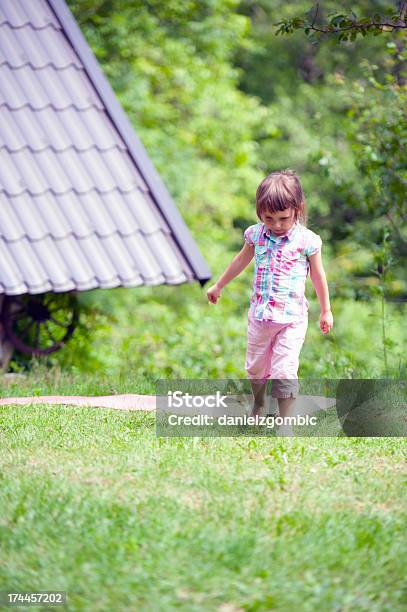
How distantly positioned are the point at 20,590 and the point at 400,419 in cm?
266

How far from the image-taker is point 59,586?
2.78 metres

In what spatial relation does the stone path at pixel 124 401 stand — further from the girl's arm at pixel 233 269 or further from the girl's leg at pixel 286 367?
the girl's arm at pixel 233 269

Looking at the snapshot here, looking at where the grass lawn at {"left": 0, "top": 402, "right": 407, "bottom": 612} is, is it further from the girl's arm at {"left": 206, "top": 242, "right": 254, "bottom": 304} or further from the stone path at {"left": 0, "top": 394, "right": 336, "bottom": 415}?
the girl's arm at {"left": 206, "top": 242, "right": 254, "bottom": 304}

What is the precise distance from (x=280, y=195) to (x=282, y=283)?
1.48 ft

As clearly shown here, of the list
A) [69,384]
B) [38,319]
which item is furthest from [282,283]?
[38,319]

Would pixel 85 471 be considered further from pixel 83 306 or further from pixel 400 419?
pixel 83 306

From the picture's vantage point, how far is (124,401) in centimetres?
559

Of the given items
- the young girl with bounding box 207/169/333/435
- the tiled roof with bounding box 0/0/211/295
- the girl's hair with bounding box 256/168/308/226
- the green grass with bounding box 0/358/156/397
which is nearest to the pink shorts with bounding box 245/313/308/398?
the young girl with bounding box 207/169/333/435

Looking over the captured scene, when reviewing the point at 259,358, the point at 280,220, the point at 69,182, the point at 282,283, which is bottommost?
the point at 259,358

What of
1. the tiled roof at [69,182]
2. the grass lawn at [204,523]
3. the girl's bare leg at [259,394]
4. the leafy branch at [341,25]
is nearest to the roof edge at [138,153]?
the tiled roof at [69,182]

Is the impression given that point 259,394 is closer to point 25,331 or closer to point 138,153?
point 138,153

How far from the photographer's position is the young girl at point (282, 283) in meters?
4.61

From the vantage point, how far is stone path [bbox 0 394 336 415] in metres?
5.02

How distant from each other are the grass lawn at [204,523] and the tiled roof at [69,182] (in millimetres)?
2505
